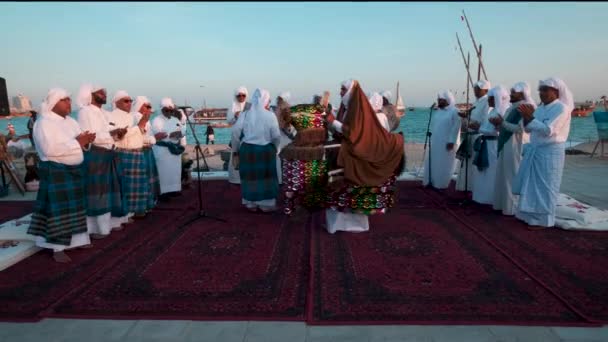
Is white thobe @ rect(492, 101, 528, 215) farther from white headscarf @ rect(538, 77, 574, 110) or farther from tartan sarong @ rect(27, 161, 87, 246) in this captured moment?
tartan sarong @ rect(27, 161, 87, 246)

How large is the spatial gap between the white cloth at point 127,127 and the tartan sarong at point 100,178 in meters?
0.42

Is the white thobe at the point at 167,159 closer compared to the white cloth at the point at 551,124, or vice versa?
the white cloth at the point at 551,124

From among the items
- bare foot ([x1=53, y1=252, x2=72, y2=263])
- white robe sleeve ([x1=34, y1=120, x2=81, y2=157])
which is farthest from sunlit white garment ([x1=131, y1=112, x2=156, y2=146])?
bare foot ([x1=53, y1=252, x2=72, y2=263])

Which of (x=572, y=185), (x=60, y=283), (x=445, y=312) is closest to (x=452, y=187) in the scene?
(x=572, y=185)

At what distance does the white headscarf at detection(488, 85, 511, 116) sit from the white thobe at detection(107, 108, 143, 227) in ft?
14.8

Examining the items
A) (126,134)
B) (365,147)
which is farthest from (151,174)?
(365,147)

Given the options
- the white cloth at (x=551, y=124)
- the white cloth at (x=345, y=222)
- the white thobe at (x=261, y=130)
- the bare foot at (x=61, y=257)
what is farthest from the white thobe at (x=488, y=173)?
the bare foot at (x=61, y=257)

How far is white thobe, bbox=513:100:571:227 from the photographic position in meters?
4.24

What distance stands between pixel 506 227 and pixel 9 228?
5.40 meters

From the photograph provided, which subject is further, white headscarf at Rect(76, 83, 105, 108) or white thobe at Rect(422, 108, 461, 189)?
white thobe at Rect(422, 108, 461, 189)

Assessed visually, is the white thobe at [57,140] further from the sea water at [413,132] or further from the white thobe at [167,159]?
the sea water at [413,132]

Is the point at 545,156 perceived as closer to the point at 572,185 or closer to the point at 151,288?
the point at 572,185

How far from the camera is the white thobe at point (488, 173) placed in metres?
5.43

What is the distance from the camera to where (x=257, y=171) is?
526cm
